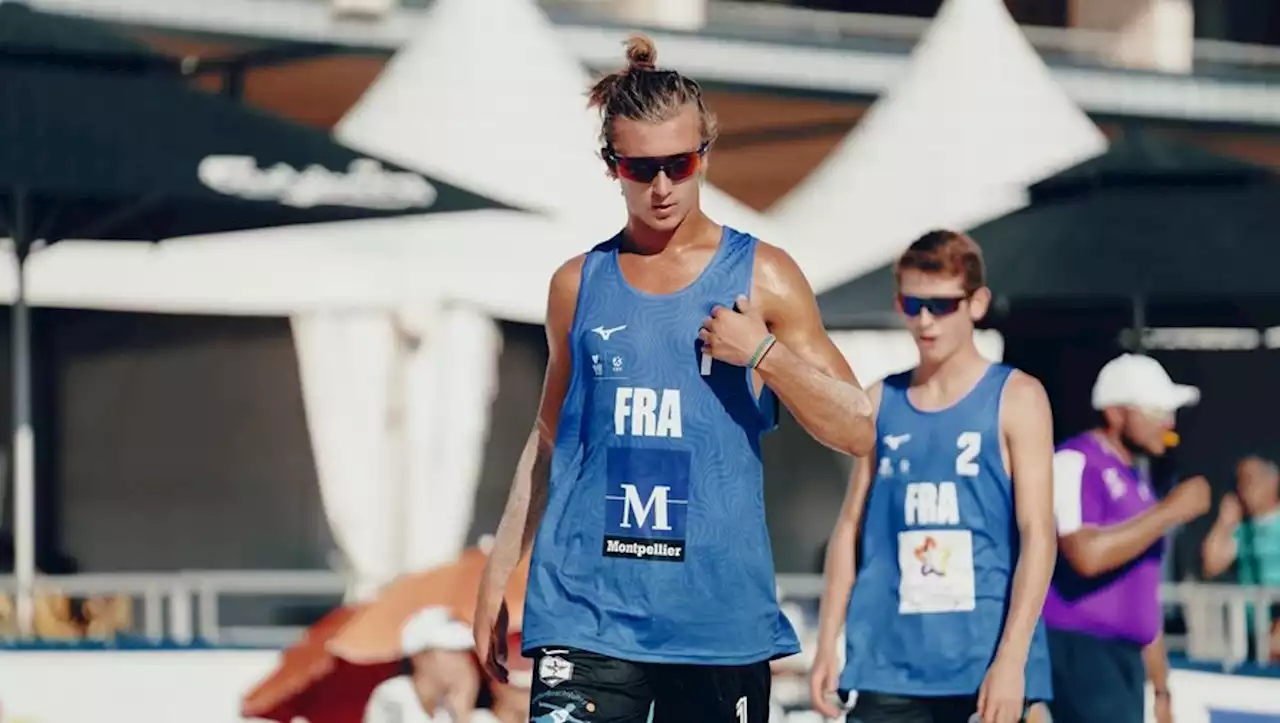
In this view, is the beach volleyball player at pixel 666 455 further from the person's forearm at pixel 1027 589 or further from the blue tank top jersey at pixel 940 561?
the blue tank top jersey at pixel 940 561

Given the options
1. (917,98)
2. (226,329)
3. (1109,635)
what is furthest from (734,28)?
(1109,635)

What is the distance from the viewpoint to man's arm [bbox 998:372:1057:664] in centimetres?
498

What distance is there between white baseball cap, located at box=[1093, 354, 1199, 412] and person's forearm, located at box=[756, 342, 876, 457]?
240 centimetres

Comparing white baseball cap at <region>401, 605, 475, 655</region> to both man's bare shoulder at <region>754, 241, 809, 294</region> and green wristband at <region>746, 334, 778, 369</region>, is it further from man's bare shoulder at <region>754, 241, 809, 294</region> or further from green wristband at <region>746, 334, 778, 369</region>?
green wristband at <region>746, 334, 778, 369</region>

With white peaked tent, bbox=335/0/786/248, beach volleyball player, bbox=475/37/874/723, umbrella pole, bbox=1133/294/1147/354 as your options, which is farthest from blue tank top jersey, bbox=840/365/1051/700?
white peaked tent, bbox=335/0/786/248

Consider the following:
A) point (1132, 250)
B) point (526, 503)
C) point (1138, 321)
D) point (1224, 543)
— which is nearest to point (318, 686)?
point (526, 503)

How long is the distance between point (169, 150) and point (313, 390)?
1778mm

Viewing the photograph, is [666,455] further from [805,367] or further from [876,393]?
[876,393]

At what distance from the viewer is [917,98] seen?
12352 millimetres

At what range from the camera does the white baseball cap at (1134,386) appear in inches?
241

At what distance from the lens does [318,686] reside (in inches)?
284

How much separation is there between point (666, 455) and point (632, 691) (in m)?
0.40

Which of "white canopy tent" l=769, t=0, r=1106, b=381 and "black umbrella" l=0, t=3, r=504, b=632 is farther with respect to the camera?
"white canopy tent" l=769, t=0, r=1106, b=381

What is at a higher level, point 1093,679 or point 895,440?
point 895,440
